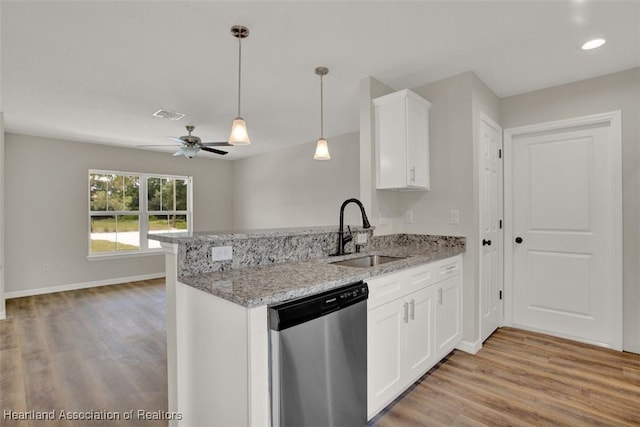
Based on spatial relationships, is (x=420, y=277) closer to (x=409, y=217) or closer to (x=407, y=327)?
(x=407, y=327)

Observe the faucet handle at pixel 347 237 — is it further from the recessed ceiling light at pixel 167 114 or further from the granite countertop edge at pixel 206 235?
the recessed ceiling light at pixel 167 114

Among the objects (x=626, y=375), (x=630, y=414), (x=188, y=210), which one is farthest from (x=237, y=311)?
(x=188, y=210)

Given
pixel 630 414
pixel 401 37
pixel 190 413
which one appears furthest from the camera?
pixel 401 37

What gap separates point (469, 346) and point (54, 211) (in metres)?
6.16

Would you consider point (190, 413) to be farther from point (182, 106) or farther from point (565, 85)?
point (565, 85)

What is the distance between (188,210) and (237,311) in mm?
5957

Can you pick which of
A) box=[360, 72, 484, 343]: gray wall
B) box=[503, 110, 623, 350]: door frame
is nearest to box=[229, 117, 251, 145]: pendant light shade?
box=[360, 72, 484, 343]: gray wall

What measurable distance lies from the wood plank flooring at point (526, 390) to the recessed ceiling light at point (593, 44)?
2.42 meters

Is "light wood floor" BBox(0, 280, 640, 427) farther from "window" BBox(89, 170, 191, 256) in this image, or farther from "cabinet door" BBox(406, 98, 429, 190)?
"window" BBox(89, 170, 191, 256)

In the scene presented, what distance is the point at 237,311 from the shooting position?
1.29m

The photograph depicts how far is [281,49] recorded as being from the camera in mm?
2375

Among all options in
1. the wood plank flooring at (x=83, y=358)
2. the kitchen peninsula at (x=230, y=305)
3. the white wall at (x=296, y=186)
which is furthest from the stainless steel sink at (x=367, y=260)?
the white wall at (x=296, y=186)

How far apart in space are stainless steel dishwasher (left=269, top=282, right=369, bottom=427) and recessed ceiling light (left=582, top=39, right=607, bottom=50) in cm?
243

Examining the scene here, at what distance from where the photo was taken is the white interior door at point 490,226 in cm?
285
